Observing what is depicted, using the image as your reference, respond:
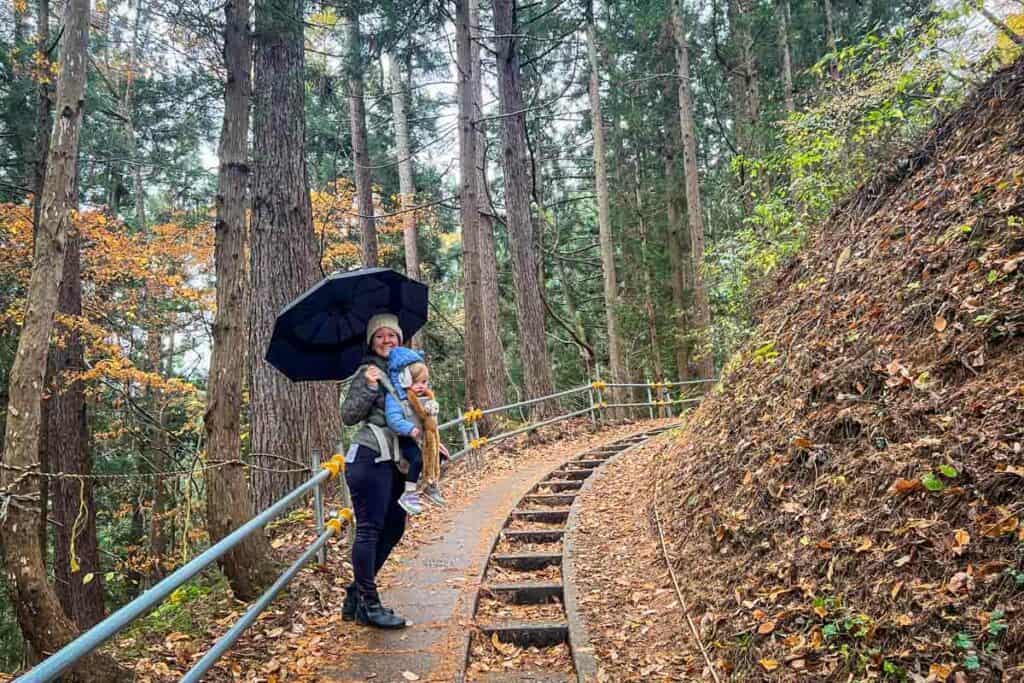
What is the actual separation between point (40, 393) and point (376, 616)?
2.66 metres

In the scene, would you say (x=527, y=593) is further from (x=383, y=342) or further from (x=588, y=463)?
(x=588, y=463)

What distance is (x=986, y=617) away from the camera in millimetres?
2842

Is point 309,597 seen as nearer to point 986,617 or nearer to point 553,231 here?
point 986,617

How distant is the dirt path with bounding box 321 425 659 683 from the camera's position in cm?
393

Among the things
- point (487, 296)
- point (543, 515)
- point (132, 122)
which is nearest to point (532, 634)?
point (543, 515)

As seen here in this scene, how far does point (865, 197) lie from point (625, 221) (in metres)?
14.6

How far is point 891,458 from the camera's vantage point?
3.96 m

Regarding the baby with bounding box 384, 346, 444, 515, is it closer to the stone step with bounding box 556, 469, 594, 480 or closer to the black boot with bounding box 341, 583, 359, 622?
the black boot with bounding box 341, 583, 359, 622

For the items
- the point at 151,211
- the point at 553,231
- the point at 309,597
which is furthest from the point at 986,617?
the point at 151,211

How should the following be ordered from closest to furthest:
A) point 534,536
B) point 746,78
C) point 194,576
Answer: point 194,576
point 534,536
point 746,78

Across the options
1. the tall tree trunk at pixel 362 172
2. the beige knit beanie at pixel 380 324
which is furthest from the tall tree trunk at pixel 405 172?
the beige knit beanie at pixel 380 324

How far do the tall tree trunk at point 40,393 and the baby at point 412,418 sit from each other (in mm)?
1986

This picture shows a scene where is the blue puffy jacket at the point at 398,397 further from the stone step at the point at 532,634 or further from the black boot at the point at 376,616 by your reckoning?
the stone step at the point at 532,634

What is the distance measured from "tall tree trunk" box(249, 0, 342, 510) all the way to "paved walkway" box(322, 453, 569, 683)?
222 cm
